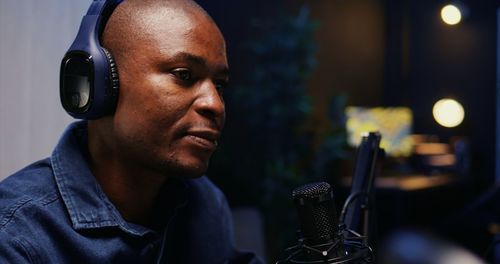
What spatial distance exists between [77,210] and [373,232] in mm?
494

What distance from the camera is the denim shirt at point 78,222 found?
76 cm

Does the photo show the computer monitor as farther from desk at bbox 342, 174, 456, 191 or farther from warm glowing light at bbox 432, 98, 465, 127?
warm glowing light at bbox 432, 98, 465, 127

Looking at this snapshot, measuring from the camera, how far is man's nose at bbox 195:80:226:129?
0.83 metres

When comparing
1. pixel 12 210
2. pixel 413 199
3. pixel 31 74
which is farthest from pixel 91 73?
pixel 413 199

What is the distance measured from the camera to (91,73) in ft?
2.66

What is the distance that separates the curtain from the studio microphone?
88 cm

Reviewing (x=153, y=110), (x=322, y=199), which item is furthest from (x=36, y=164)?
(x=322, y=199)

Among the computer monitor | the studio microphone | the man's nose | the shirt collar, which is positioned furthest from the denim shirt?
the computer monitor

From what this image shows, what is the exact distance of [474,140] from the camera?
17.0 feet

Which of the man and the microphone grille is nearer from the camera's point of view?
the microphone grille

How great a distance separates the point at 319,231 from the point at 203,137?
28 centimetres

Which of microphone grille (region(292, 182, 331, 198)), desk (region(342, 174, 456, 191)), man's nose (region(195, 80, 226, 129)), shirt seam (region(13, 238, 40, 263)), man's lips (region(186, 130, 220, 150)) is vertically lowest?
desk (region(342, 174, 456, 191))

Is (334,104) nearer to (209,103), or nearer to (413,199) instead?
(413,199)

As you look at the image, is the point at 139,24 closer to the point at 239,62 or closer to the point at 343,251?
the point at 343,251
